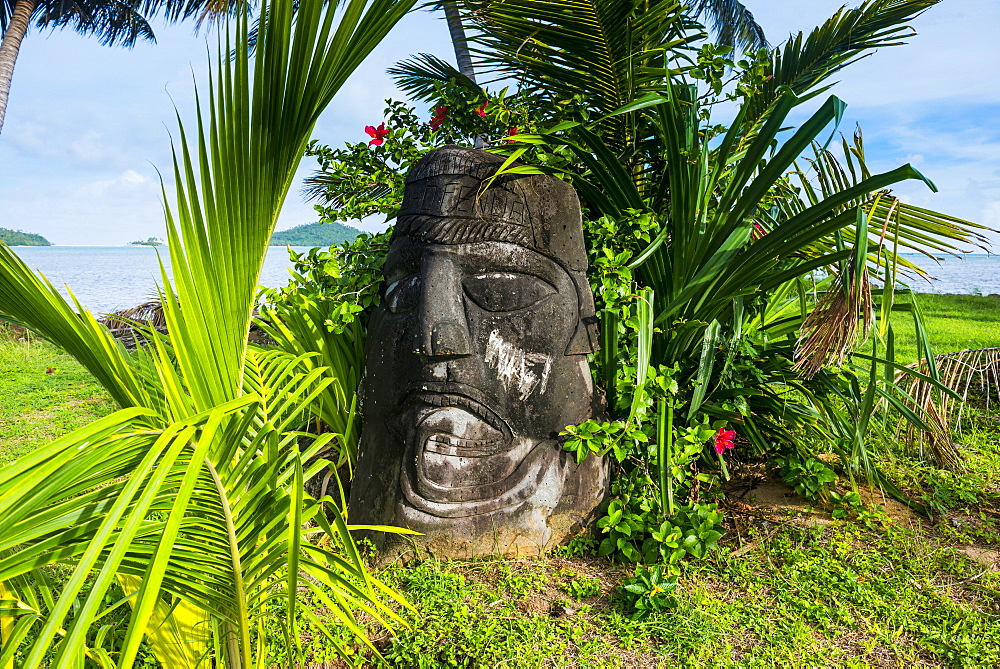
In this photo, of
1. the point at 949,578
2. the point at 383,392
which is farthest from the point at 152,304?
the point at 949,578

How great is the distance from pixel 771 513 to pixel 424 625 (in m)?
1.63

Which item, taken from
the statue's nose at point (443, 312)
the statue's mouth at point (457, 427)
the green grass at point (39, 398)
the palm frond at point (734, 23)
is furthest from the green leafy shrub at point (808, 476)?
the palm frond at point (734, 23)

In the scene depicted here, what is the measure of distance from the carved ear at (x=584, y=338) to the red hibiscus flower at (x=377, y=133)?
1.51 metres

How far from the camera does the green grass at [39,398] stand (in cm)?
457

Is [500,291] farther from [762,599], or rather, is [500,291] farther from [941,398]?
[941,398]

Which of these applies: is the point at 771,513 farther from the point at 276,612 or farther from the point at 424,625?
the point at 276,612

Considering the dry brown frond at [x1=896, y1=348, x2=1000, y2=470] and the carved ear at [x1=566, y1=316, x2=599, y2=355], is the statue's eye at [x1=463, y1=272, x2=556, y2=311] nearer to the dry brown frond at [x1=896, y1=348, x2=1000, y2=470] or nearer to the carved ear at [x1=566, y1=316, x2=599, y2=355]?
the carved ear at [x1=566, y1=316, x2=599, y2=355]

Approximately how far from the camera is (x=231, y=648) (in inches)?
58.6

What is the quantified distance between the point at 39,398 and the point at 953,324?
8.66 meters

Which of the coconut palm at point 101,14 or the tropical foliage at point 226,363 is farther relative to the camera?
the coconut palm at point 101,14

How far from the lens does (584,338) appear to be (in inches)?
110

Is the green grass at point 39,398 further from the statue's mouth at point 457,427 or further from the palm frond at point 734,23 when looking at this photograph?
the palm frond at point 734,23

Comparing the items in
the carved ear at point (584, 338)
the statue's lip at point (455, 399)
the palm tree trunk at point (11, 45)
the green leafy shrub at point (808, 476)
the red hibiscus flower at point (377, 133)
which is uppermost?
the palm tree trunk at point (11, 45)

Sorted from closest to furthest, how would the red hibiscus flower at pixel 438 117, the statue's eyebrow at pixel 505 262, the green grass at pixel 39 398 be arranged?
the statue's eyebrow at pixel 505 262, the red hibiscus flower at pixel 438 117, the green grass at pixel 39 398
